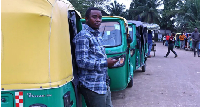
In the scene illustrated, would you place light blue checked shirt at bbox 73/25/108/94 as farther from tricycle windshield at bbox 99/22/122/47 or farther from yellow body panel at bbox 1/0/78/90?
tricycle windshield at bbox 99/22/122/47

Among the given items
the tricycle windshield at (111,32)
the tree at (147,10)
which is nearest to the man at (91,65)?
the tricycle windshield at (111,32)

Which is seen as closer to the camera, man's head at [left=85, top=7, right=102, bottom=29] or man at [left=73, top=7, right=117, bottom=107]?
man at [left=73, top=7, right=117, bottom=107]

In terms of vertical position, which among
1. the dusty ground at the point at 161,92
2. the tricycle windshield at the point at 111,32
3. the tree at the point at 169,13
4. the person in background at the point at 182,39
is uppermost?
the tree at the point at 169,13

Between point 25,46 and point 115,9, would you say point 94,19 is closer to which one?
point 25,46

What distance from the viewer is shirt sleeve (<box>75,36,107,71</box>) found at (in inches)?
105

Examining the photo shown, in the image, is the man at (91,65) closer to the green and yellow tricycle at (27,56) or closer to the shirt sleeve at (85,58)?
the shirt sleeve at (85,58)

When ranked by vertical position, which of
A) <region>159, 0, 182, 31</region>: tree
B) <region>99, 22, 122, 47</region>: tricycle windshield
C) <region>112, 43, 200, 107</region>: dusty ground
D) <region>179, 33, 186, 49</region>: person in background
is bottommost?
<region>112, 43, 200, 107</region>: dusty ground

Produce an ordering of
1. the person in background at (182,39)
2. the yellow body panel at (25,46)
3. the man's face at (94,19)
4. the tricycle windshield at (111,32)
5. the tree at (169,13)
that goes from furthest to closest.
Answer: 1. the tree at (169,13)
2. the person in background at (182,39)
3. the tricycle windshield at (111,32)
4. the man's face at (94,19)
5. the yellow body panel at (25,46)

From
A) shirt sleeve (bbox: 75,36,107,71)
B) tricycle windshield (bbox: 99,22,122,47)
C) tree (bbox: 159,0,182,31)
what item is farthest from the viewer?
tree (bbox: 159,0,182,31)

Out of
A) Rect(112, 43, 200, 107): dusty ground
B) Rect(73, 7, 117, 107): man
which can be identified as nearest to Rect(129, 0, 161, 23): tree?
Rect(112, 43, 200, 107): dusty ground

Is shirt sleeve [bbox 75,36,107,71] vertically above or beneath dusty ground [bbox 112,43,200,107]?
above

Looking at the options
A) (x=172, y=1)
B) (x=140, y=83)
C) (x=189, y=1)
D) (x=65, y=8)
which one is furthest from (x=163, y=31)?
(x=65, y=8)

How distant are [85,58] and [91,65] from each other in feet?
0.33

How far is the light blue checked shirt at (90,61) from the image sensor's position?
8.78 ft
